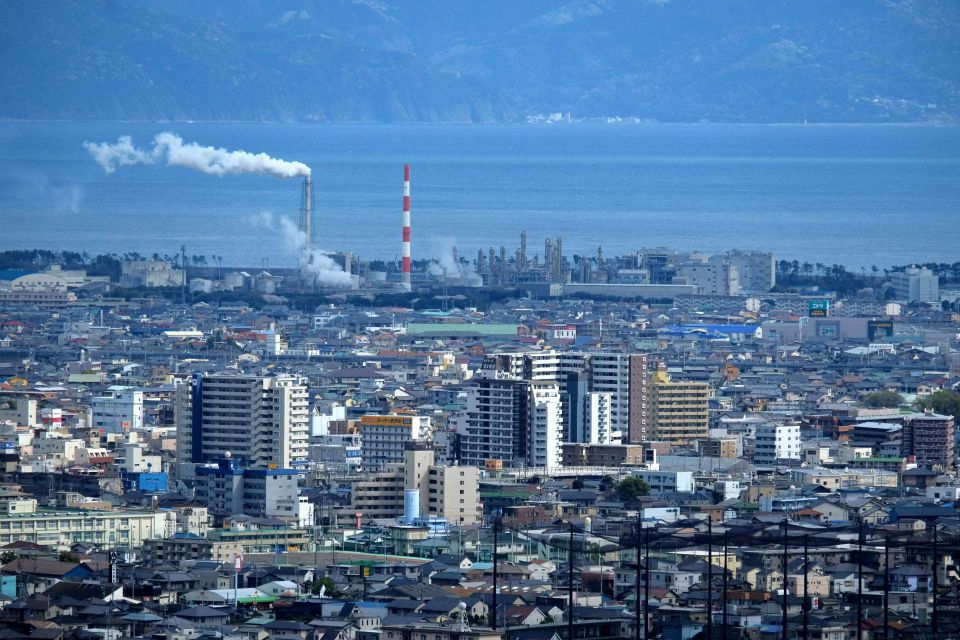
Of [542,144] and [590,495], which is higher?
[542,144]

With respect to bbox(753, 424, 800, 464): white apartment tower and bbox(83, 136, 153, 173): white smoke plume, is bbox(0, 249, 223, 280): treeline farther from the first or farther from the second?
bbox(753, 424, 800, 464): white apartment tower

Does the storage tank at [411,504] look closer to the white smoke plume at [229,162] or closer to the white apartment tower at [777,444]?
the white apartment tower at [777,444]

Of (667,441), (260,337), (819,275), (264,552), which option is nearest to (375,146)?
(819,275)

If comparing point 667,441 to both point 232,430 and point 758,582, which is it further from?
point 758,582

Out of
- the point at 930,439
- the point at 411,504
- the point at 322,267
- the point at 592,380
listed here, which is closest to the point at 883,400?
the point at 930,439

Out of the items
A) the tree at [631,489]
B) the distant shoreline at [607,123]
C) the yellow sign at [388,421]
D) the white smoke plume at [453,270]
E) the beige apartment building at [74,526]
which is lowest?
the beige apartment building at [74,526]

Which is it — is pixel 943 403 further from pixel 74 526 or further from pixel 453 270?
pixel 453 270

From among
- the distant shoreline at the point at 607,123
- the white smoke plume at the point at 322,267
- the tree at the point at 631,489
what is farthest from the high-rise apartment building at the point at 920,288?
the distant shoreline at the point at 607,123
